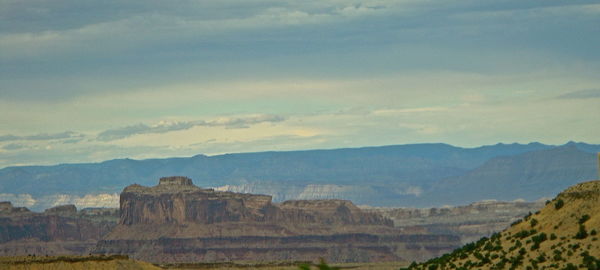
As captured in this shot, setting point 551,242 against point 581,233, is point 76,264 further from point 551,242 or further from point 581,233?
point 581,233

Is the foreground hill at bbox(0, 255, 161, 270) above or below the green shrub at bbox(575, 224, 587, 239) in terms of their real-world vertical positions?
above

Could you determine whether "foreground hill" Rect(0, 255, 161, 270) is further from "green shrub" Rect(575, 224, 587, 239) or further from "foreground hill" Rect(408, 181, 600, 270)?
"green shrub" Rect(575, 224, 587, 239)

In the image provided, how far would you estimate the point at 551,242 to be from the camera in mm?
71750

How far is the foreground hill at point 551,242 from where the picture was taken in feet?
225

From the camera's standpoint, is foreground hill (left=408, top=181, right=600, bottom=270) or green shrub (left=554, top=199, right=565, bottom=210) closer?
foreground hill (left=408, top=181, right=600, bottom=270)

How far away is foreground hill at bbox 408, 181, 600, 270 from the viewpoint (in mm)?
68688

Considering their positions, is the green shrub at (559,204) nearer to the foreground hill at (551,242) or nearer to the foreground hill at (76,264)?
→ the foreground hill at (551,242)

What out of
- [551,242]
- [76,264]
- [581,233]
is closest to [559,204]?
[551,242]

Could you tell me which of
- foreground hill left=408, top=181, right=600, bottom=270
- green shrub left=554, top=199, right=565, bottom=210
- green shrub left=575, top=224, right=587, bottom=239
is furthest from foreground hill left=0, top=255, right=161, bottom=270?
green shrub left=575, top=224, right=587, bottom=239

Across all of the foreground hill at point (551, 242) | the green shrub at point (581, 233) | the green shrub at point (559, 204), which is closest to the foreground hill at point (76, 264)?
the foreground hill at point (551, 242)

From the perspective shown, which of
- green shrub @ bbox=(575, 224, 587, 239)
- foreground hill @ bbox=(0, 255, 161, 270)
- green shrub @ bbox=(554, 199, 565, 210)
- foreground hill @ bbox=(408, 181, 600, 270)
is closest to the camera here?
foreground hill @ bbox=(408, 181, 600, 270)

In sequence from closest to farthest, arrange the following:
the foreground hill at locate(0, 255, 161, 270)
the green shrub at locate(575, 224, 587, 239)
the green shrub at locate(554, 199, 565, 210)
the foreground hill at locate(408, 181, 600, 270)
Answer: the foreground hill at locate(408, 181, 600, 270) → the green shrub at locate(575, 224, 587, 239) → the green shrub at locate(554, 199, 565, 210) → the foreground hill at locate(0, 255, 161, 270)

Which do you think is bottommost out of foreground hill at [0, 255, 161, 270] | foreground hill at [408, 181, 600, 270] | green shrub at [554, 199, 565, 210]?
foreground hill at [408, 181, 600, 270]

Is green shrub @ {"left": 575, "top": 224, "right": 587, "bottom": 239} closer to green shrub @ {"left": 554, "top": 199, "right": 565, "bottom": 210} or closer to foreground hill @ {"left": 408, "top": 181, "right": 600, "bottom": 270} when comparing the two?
foreground hill @ {"left": 408, "top": 181, "right": 600, "bottom": 270}
